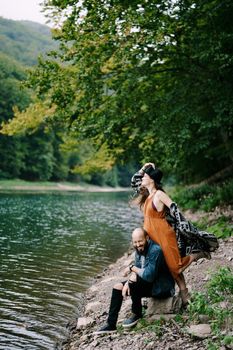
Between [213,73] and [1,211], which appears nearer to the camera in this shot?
[213,73]

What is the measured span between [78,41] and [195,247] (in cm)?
873

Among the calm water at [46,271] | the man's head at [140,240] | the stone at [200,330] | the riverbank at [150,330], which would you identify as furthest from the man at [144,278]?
the calm water at [46,271]

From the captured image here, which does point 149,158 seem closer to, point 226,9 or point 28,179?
point 226,9

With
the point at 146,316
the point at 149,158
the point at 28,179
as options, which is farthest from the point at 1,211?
the point at 28,179

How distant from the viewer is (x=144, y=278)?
6.43m

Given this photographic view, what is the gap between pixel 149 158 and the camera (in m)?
17.7

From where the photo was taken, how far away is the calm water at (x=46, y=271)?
8617mm

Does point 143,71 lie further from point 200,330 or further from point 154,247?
point 200,330

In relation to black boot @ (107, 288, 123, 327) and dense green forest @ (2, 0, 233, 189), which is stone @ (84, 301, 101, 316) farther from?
dense green forest @ (2, 0, 233, 189)

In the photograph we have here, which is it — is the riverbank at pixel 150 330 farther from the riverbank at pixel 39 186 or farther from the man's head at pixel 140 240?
the riverbank at pixel 39 186

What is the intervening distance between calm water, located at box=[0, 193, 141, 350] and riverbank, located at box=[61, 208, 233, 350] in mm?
523

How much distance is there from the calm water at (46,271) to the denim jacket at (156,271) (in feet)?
8.48

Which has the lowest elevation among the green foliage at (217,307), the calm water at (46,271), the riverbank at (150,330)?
the calm water at (46,271)

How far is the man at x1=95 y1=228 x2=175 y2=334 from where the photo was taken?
6461 millimetres
